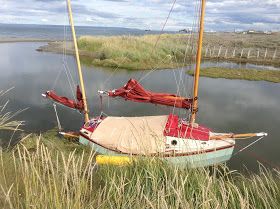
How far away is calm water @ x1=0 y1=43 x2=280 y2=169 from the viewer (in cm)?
2061

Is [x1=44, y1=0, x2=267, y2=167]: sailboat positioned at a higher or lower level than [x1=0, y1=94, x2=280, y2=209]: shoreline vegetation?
lower

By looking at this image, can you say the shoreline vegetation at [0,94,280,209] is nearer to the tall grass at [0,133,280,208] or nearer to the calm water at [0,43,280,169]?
the tall grass at [0,133,280,208]

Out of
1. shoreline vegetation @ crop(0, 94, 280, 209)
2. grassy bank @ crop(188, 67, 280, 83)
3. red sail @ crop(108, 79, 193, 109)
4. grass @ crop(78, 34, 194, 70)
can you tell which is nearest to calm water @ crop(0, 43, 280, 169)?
grassy bank @ crop(188, 67, 280, 83)

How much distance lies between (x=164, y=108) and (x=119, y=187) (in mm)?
19533

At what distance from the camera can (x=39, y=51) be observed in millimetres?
63062

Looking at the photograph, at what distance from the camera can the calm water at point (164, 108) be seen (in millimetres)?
20609

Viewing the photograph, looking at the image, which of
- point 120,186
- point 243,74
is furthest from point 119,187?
point 243,74

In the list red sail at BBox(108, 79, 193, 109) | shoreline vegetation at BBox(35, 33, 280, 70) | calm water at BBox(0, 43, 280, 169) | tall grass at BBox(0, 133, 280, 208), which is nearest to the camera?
tall grass at BBox(0, 133, 280, 208)

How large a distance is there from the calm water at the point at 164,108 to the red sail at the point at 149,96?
3945 mm

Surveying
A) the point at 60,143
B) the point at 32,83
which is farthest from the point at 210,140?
the point at 32,83

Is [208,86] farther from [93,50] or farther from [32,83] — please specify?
[93,50]

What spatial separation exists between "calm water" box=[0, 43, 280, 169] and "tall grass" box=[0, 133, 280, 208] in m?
10.6

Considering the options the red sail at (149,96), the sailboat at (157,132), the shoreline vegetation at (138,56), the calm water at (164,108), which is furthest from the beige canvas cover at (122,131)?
the shoreline vegetation at (138,56)

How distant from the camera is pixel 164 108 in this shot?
25.1 m
